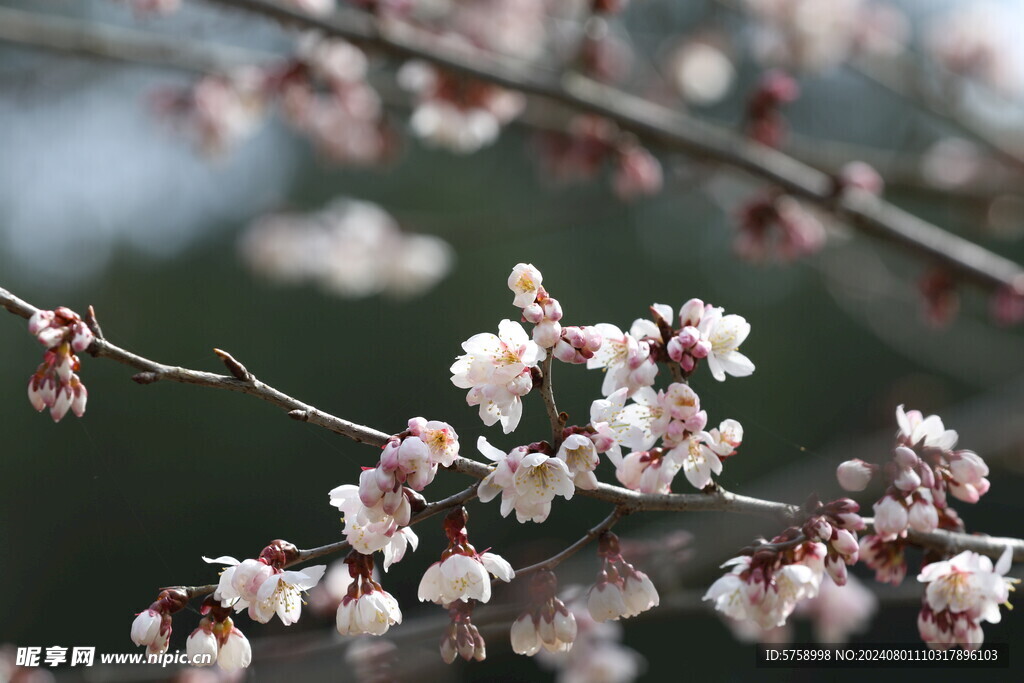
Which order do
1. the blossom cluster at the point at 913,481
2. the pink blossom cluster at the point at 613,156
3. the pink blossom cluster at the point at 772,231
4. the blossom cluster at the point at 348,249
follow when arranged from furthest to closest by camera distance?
the blossom cluster at the point at 348,249
the pink blossom cluster at the point at 613,156
the pink blossom cluster at the point at 772,231
the blossom cluster at the point at 913,481

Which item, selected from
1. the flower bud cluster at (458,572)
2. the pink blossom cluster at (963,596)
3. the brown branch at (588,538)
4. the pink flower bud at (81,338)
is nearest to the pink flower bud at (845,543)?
the pink blossom cluster at (963,596)

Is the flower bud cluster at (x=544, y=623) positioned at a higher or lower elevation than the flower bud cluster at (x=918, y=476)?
lower

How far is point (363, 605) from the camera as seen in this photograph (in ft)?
2.87

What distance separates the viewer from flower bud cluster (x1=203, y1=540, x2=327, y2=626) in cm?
85

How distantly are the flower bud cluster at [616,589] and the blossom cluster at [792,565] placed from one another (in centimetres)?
8

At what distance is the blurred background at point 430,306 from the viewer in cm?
162

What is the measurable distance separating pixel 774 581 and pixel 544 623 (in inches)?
9.7

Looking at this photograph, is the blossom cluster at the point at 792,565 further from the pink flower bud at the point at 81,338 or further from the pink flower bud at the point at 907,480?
the pink flower bud at the point at 81,338

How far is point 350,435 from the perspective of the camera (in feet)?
2.74

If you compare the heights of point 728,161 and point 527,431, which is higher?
point 728,161

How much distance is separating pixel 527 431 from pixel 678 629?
94.7 inches

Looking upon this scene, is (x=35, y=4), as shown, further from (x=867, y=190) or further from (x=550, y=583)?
(x=550, y=583)

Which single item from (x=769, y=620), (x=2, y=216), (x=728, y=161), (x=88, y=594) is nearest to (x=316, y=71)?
(x=728, y=161)

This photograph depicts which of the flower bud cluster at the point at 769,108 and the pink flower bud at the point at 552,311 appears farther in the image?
the flower bud cluster at the point at 769,108
